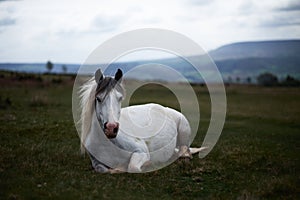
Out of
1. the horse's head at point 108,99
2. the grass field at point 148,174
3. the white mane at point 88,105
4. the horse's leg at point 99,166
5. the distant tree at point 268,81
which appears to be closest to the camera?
the grass field at point 148,174

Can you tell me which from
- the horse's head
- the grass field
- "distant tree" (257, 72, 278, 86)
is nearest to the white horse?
the horse's head

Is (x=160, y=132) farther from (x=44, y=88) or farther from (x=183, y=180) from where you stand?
(x=44, y=88)

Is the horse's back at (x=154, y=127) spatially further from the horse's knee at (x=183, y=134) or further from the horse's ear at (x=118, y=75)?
the horse's ear at (x=118, y=75)

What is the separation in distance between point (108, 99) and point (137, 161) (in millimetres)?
1828

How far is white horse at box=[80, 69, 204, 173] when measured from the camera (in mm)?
8461

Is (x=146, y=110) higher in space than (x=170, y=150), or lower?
higher

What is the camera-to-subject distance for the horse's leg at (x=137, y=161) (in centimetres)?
922

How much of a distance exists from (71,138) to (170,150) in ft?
15.9

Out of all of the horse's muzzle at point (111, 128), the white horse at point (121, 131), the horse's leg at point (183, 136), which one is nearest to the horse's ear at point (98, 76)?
the white horse at point (121, 131)

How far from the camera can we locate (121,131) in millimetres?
9633

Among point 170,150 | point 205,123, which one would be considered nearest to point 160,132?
point 170,150

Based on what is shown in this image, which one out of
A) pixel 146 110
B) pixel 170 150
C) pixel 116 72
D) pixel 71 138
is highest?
pixel 116 72

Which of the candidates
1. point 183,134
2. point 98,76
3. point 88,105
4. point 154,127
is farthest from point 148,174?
point 183,134

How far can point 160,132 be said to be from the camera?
1112 centimetres
